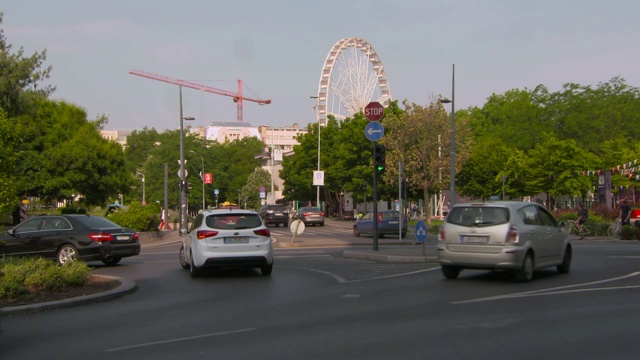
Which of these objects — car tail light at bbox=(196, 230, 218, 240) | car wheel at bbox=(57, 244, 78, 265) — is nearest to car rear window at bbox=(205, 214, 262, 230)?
car tail light at bbox=(196, 230, 218, 240)

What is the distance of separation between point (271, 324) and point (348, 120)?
61.9 m

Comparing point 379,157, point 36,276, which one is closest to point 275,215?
point 379,157

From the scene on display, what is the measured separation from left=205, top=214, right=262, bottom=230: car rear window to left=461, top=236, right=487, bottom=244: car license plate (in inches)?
185

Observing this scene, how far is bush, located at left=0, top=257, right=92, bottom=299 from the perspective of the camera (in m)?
11.7

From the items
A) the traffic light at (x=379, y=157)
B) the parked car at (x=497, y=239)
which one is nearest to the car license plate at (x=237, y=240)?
the parked car at (x=497, y=239)

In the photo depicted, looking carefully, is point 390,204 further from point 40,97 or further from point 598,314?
point 598,314

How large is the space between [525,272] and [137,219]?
25.0 metres

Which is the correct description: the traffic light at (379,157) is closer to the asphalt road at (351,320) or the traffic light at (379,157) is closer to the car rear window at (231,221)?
the asphalt road at (351,320)

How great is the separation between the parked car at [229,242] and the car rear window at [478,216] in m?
4.25

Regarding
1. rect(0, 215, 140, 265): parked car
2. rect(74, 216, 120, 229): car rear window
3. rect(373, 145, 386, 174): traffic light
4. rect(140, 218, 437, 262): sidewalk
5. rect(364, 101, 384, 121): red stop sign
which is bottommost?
rect(140, 218, 437, 262): sidewalk

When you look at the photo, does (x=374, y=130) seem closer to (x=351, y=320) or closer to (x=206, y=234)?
(x=206, y=234)

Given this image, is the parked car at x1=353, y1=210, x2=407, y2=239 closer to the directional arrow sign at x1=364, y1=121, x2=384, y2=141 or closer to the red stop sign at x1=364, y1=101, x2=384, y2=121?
the red stop sign at x1=364, y1=101, x2=384, y2=121

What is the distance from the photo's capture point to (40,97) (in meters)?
35.0

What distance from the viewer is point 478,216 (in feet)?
45.7
